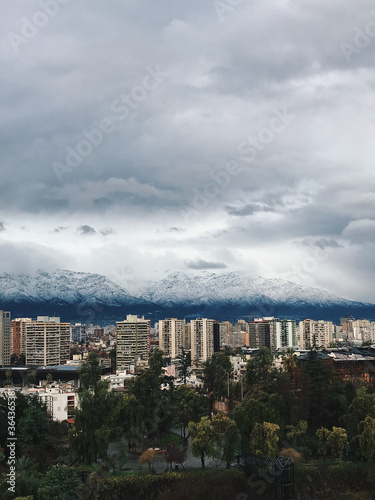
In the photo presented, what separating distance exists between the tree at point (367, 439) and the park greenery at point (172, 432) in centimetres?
3

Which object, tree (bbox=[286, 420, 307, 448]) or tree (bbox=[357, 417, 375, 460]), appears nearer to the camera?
tree (bbox=[357, 417, 375, 460])

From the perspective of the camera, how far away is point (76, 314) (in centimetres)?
11369

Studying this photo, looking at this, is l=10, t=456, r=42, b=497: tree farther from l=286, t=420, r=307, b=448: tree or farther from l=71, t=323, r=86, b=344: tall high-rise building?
l=71, t=323, r=86, b=344: tall high-rise building

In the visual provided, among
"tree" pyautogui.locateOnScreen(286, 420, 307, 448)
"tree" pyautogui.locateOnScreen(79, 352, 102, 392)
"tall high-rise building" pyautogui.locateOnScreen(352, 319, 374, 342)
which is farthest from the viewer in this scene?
"tall high-rise building" pyautogui.locateOnScreen(352, 319, 374, 342)

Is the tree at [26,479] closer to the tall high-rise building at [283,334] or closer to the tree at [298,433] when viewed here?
the tree at [298,433]

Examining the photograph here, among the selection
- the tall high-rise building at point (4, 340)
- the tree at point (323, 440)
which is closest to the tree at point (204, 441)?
the tree at point (323, 440)

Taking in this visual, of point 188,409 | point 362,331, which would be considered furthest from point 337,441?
point 362,331

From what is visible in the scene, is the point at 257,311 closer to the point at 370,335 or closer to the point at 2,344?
the point at 370,335

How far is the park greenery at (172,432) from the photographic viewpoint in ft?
42.1

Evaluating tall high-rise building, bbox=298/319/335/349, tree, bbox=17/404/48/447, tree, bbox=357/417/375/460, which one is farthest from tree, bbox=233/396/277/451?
tall high-rise building, bbox=298/319/335/349

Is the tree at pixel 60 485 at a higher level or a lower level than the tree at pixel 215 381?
lower

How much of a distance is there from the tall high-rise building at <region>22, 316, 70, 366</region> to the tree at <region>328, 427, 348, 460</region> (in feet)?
110

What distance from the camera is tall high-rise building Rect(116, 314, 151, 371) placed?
40.5 meters

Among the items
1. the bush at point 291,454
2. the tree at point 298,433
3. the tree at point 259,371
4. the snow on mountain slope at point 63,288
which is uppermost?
the snow on mountain slope at point 63,288
